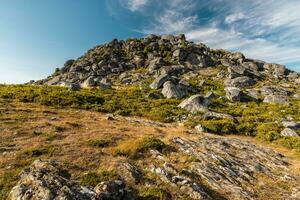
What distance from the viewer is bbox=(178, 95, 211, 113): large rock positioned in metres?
37.8

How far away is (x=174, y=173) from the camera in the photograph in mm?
15859

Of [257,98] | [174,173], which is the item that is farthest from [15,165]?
[257,98]

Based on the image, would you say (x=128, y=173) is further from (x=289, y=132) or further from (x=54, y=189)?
(x=289, y=132)

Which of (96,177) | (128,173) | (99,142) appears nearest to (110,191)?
(96,177)

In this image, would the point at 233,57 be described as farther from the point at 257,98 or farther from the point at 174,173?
the point at 174,173

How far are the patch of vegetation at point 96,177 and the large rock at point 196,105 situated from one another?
23849mm

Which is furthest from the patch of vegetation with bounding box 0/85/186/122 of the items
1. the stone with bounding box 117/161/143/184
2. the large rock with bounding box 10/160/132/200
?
the large rock with bounding box 10/160/132/200

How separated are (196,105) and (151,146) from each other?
20.5 meters

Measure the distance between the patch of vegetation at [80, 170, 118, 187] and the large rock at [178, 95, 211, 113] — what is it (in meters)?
23.8

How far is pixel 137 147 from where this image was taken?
18.6 meters

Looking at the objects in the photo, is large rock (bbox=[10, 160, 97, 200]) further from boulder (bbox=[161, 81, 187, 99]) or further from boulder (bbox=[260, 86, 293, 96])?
boulder (bbox=[260, 86, 293, 96])

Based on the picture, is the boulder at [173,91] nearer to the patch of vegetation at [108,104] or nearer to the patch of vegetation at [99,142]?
the patch of vegetation at [108,104]

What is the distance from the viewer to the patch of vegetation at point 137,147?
17938mm

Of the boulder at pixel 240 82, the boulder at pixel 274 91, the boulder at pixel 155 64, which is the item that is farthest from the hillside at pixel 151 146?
the boulder at pixel 155 64
